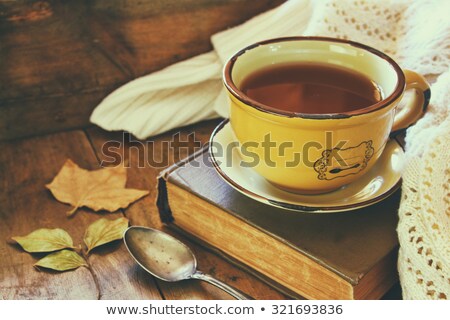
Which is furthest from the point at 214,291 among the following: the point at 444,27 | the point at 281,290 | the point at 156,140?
Result: the point at 444,27

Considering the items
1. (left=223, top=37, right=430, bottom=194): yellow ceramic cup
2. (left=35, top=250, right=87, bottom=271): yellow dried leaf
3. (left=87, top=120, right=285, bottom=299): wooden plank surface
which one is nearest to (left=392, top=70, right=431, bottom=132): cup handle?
(left=223, top=37, right=430, bottom=194): yellow ceramic cup

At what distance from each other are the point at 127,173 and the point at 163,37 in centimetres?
20

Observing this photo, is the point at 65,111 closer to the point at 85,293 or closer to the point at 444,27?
the point at 85,293

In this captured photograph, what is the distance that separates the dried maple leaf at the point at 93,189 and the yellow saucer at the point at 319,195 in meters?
0.14

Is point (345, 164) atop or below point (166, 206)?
atop

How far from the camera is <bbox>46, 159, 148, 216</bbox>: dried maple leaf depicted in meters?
0.74

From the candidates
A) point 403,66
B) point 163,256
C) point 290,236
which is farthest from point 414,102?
point 163,256

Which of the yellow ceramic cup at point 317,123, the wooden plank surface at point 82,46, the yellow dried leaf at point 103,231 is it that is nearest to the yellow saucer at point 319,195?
the yellow ceramic cup at point 317,123

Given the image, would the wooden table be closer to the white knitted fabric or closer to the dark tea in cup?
the white knitted fabric

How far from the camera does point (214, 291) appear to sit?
628mm

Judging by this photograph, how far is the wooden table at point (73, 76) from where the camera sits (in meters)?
0.75

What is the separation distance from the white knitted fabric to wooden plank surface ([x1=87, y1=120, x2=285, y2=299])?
0.02 m

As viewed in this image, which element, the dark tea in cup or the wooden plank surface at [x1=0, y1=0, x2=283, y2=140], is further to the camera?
the wooden plank surface at [x1=0, y1=0, x2=283, y2=140]

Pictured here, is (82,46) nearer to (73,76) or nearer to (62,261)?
(73,76)
